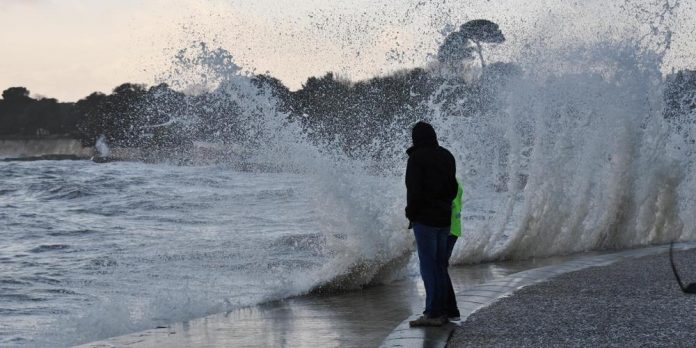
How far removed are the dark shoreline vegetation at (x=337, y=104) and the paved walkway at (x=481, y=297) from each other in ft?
13.1

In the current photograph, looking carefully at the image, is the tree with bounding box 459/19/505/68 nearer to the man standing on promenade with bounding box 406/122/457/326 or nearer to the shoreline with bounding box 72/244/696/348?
the shoreline with bounding box 72/244/696/348

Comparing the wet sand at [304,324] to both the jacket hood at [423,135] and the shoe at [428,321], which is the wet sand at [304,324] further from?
the jacket hood at [423,135]

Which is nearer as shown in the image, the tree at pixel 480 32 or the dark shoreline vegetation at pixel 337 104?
the dark shoreline vegetation at pixel 337 104

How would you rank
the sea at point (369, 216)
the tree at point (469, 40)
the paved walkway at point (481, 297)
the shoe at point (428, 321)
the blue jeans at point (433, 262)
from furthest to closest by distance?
the tree at point (469, 40) → the sea at point (369, 216) → the blue jeans at point (433, 262) → the shoe at point (428, 321) → the paved walkway at point (481, 297)

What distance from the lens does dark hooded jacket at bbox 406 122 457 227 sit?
7.79 meters

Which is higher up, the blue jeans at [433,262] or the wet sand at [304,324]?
the blue jeans at [433,262]

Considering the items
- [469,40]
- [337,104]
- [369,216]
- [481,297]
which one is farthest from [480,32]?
[337,104]

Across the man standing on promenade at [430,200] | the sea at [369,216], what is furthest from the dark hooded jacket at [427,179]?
the sea at [369,216]

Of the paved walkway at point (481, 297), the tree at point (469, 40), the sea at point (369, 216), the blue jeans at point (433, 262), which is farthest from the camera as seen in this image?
the tree at point (469, 40)

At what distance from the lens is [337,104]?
4634 centimetres

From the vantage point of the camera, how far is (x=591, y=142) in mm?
20188

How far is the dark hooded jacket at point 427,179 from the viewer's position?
7785mm

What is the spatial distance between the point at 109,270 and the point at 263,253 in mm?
2737

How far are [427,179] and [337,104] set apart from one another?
38.7 meters
